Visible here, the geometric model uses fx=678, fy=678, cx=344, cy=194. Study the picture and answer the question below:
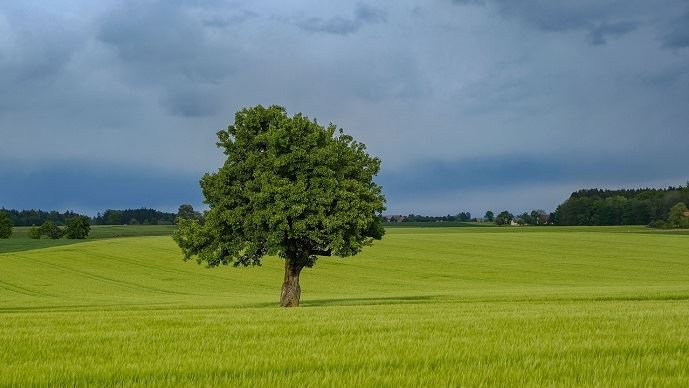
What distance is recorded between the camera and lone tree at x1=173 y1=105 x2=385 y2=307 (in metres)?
30.2

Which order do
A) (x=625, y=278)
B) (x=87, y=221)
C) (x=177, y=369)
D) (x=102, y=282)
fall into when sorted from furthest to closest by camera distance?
(x=87, y=221) → (x=625, y=278) → (x=102, y=282) → (x=177, y=369)

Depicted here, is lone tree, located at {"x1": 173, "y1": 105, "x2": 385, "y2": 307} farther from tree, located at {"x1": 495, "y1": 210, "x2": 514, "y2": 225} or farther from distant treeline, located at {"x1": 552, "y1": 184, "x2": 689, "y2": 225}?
tree, located at {"x1": 495, "y1": 210, "x2": 514, "y2": 225}

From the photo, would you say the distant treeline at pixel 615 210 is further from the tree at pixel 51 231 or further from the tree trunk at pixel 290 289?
the tree trunk at pixel 290 289

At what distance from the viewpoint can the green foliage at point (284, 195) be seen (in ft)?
99.1

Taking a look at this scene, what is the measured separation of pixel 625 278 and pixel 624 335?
176ft

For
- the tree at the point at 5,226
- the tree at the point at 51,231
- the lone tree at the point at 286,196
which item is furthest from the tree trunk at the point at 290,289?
the tree at the point at 51,231

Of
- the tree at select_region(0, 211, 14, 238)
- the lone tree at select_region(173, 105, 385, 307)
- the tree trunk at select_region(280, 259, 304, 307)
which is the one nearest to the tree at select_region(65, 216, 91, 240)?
the tree at select_region(0, 211, 14, 238)

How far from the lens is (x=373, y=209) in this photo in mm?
32719

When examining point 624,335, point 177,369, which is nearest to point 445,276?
point 624,335

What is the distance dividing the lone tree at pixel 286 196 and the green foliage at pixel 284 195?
45 millimetres

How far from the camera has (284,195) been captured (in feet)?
98.8

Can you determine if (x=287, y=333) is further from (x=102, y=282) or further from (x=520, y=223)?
(x=520, y=223)

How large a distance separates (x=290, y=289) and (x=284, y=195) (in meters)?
5.68

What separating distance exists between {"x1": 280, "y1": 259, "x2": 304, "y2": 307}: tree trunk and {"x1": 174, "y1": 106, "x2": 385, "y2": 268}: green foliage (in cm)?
38
